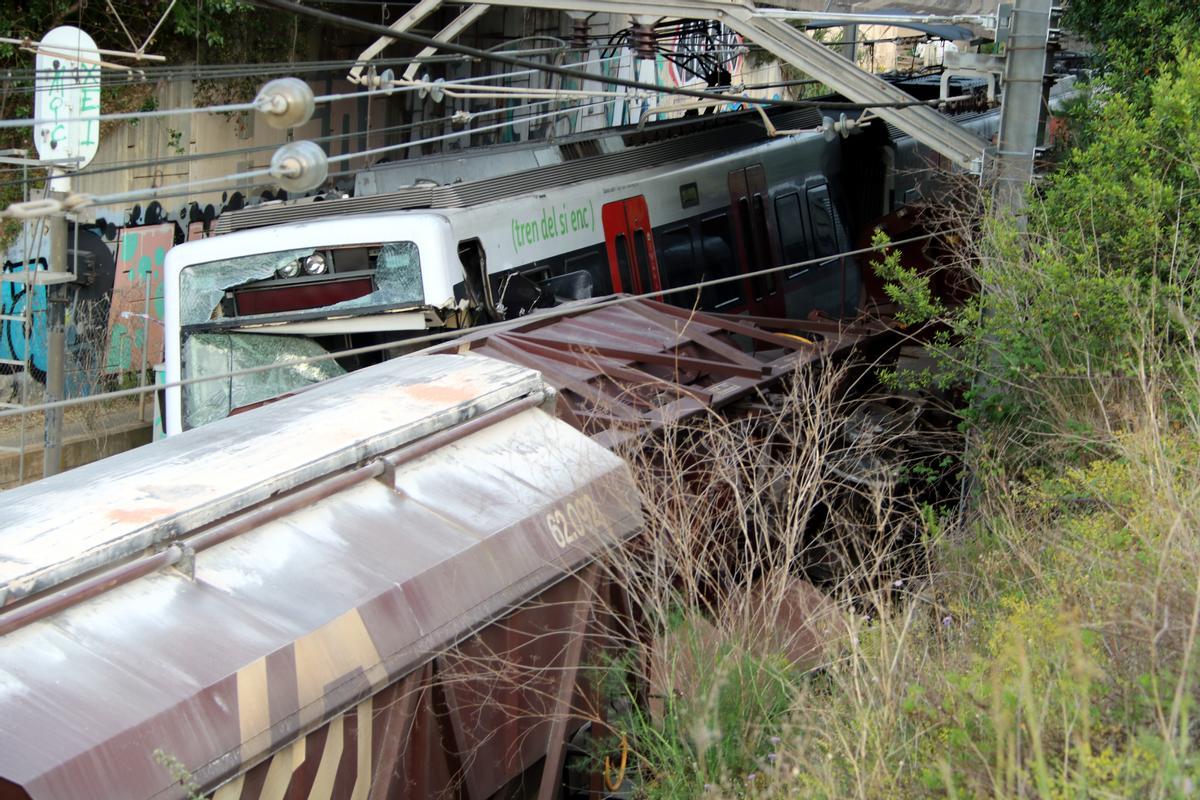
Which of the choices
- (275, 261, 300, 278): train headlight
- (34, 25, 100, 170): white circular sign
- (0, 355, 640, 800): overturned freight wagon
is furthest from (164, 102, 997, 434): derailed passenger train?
(34, 25, 100, 170): white circular sign

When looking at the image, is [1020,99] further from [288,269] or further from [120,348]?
[120,348]

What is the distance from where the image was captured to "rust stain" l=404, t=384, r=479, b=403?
22.4ft

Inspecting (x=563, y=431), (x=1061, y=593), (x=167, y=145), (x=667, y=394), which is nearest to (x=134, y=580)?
(x=563, y=431)

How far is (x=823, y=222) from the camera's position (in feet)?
56.6

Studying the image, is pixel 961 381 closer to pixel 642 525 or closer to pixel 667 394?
pixel 667 394

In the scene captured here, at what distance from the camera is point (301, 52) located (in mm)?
20703

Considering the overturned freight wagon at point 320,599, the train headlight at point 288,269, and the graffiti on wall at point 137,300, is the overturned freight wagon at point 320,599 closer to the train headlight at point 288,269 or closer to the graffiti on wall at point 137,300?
the train headlight at point 288,269

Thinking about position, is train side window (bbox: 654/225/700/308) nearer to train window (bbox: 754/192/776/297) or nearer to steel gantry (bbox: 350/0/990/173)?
train window (bbox: 754/192/776/297)

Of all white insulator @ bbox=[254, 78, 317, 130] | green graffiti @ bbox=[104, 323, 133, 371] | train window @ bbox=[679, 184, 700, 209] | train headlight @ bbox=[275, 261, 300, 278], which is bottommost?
green graffiti @ bbox=[104, 323, 133, 371]

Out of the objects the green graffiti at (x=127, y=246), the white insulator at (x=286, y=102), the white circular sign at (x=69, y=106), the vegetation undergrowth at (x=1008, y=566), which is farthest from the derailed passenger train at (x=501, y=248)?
the green graffiti at (x=127, y=246)

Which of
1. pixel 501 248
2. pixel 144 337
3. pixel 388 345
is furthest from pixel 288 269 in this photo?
pixel 144 337

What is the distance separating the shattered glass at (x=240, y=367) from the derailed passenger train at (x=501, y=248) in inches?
0.5

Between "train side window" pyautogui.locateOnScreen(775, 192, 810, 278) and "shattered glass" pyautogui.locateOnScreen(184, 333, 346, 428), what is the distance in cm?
749

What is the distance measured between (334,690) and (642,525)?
236 cm
